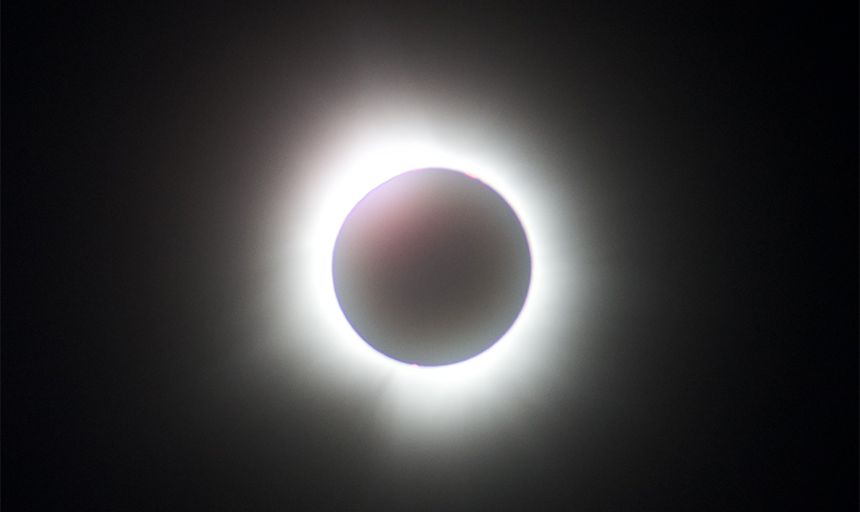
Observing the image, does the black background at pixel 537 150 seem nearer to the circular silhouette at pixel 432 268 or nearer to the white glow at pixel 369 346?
the white glow at pixel 369 346

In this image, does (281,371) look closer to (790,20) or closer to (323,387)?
(323,387)

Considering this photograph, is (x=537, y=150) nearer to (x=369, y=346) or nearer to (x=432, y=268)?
(x=432, y=268)

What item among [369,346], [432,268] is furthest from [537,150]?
[369,346]

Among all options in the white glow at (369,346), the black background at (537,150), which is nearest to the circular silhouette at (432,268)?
the white glow at (369,346)

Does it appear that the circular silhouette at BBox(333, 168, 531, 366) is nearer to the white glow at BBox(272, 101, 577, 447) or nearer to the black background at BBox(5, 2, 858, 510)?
the white glow at BBox(272, 101, 577, 447)

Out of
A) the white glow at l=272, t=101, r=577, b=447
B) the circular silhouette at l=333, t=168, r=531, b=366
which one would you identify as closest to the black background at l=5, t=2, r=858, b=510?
the white glow at l=272, t=101, r=577, b=447

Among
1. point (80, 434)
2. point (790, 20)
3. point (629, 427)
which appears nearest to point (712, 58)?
point (790, 20)
